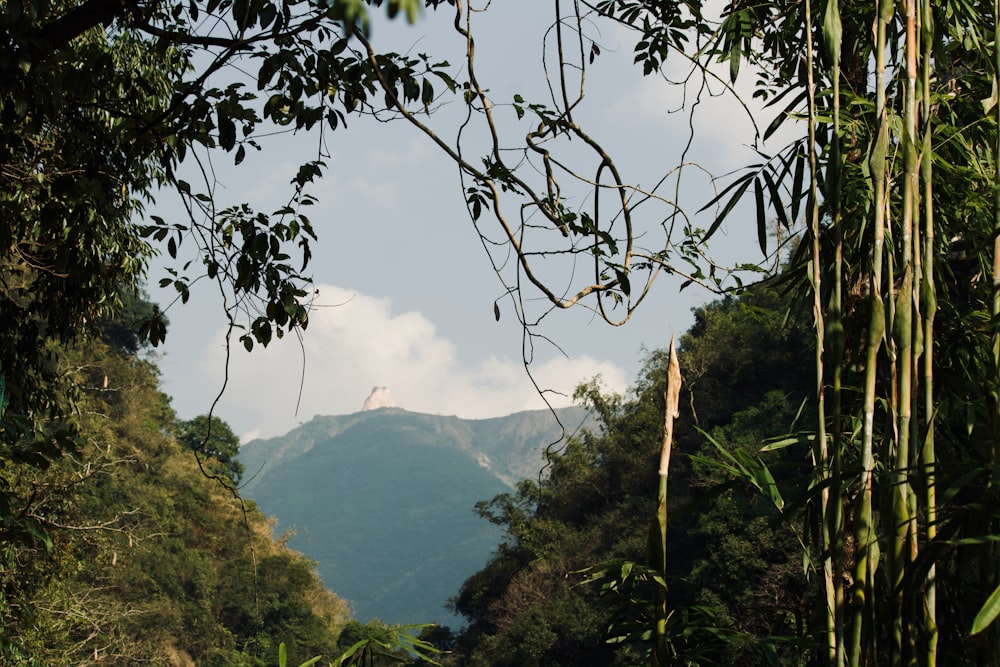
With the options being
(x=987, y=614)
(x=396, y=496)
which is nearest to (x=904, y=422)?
(x=987, y=614)

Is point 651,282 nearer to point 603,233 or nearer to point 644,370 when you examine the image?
point 603,233

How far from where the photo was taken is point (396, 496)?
10481 cm

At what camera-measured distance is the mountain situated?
84.2m

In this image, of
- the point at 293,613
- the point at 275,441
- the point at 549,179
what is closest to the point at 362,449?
the point at 275,441

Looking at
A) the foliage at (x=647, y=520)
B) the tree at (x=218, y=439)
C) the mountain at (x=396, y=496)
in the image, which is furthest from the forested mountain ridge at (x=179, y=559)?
the mountain at (x=396, y=496)

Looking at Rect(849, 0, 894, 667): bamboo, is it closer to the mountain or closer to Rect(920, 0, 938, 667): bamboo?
Rect(920, 0, 938, 667): bamboo

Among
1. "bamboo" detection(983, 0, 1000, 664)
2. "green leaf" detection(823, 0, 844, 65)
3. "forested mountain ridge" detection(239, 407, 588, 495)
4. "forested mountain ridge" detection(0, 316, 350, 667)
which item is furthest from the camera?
"forested mountain ridge" detection(239, 407, 588, 495)

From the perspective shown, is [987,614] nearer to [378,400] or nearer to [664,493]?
[664,493]

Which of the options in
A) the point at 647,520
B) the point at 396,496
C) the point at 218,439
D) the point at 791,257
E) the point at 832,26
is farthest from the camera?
the point at 396,496

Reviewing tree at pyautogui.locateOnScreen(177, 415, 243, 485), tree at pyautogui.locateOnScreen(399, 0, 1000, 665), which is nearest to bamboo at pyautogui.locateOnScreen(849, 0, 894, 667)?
tree at pyautogui.locateOnScreen(399, 0, 1000, 665)

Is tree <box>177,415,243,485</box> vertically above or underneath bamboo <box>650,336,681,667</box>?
above

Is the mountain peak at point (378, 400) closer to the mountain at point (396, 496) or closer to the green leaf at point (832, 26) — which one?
the mountain at point (396, 496)

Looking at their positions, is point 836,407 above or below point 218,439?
below

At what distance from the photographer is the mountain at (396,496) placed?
276ft
